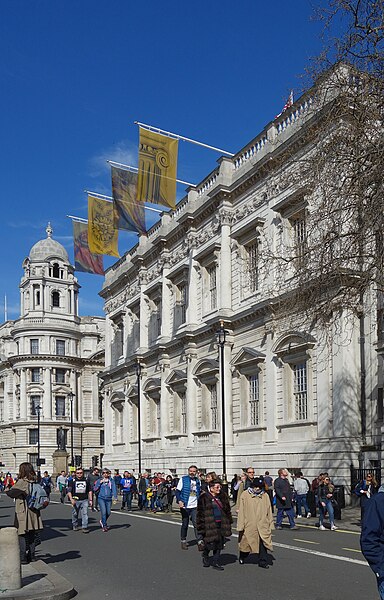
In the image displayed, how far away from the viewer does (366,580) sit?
12.3 meters

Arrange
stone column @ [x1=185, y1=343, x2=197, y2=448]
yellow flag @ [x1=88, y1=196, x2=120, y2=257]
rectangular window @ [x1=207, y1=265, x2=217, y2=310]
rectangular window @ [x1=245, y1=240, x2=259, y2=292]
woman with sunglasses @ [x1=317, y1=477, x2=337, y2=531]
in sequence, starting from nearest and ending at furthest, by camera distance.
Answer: woman with sunglasses @ [x1=317, y1=477, x2=337, y2=531]
rectangular window @ [x1=245, y1=240, x2=259, y2=292]
rectangular window @ [x1=207, y1=265, x2=217, y2=310]
stone column @ [x1=185, y1=343, x2=197, y2=448]
yellow flag @ [x1=88, y1=196, x2=120, y2=257]

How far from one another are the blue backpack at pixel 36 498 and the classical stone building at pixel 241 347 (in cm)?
1076

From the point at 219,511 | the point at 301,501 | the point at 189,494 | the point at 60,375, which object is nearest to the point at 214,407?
the point at 301,501

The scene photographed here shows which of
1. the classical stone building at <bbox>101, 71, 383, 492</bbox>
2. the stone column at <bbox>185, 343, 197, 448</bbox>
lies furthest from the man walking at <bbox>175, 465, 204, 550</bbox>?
the stone column at <bbox>185, 343, 197, 448</bbox>

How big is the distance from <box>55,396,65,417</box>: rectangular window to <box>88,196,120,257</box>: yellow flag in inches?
2258

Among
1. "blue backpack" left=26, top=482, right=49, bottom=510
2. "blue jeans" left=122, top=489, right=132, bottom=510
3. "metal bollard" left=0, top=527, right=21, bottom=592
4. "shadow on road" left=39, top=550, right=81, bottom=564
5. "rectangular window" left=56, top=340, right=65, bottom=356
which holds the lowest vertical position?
"blue jeans" left=122, top=489, right=132, bottom=510

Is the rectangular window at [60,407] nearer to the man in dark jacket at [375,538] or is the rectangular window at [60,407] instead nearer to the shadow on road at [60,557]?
the shadow on road at [60,557]

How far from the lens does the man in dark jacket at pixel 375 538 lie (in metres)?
6.64

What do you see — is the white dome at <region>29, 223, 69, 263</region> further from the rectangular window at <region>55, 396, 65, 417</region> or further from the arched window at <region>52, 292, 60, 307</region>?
the rectangular window at <region>55, 396, 65, 417</region>

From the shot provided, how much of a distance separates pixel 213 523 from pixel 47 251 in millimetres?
93525

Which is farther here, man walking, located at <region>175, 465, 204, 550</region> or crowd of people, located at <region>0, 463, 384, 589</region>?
man walking, located at <region>175, 465, 204, 550</region>

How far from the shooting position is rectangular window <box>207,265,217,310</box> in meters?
41.9

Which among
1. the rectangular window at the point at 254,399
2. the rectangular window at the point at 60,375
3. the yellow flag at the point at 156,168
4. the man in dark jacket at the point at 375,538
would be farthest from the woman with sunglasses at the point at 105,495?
the rectangular window at the point at 60,375

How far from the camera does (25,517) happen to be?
14031 mm
